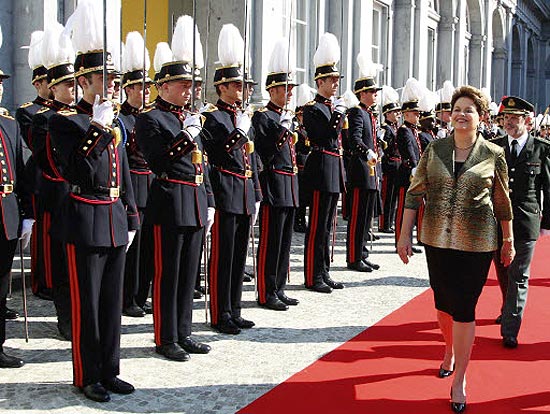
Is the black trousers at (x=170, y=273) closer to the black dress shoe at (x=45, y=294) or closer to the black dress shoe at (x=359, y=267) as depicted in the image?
the black dress shoe at (x=45, y=294)

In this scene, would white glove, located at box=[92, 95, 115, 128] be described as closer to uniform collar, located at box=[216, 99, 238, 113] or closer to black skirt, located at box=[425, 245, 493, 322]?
uniform collar, located at box=[216, 99, 238, 113]

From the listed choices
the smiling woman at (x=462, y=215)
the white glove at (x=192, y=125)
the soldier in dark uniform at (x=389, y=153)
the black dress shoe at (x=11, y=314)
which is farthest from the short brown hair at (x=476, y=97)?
the soldier in dark uniform at (x=389, y=153)

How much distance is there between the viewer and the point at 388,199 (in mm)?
11625

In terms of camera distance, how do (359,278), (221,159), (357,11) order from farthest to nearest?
(357,11)
(359,278)
(221,159)

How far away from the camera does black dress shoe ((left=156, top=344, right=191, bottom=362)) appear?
5.04 metres

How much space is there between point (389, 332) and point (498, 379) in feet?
4.08

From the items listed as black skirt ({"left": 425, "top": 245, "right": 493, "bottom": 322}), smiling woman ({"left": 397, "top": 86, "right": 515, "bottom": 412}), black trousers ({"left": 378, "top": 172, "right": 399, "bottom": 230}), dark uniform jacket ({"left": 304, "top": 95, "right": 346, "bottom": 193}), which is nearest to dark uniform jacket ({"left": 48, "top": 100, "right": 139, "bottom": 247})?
smiling woman ({"left": 397, "top": 86, "right": 515, "bottom": 412})

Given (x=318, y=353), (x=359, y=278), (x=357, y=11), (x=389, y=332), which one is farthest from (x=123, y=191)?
(x=357, y=11)

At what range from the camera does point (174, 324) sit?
515 centimetres

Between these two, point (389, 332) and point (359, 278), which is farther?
point (359, 278)

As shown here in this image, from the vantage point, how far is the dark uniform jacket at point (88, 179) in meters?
4.20

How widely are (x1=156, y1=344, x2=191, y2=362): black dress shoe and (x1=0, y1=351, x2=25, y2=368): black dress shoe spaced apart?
876mm

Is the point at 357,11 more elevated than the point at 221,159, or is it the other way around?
the point at 357,11

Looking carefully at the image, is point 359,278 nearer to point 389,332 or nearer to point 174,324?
point 389,332
